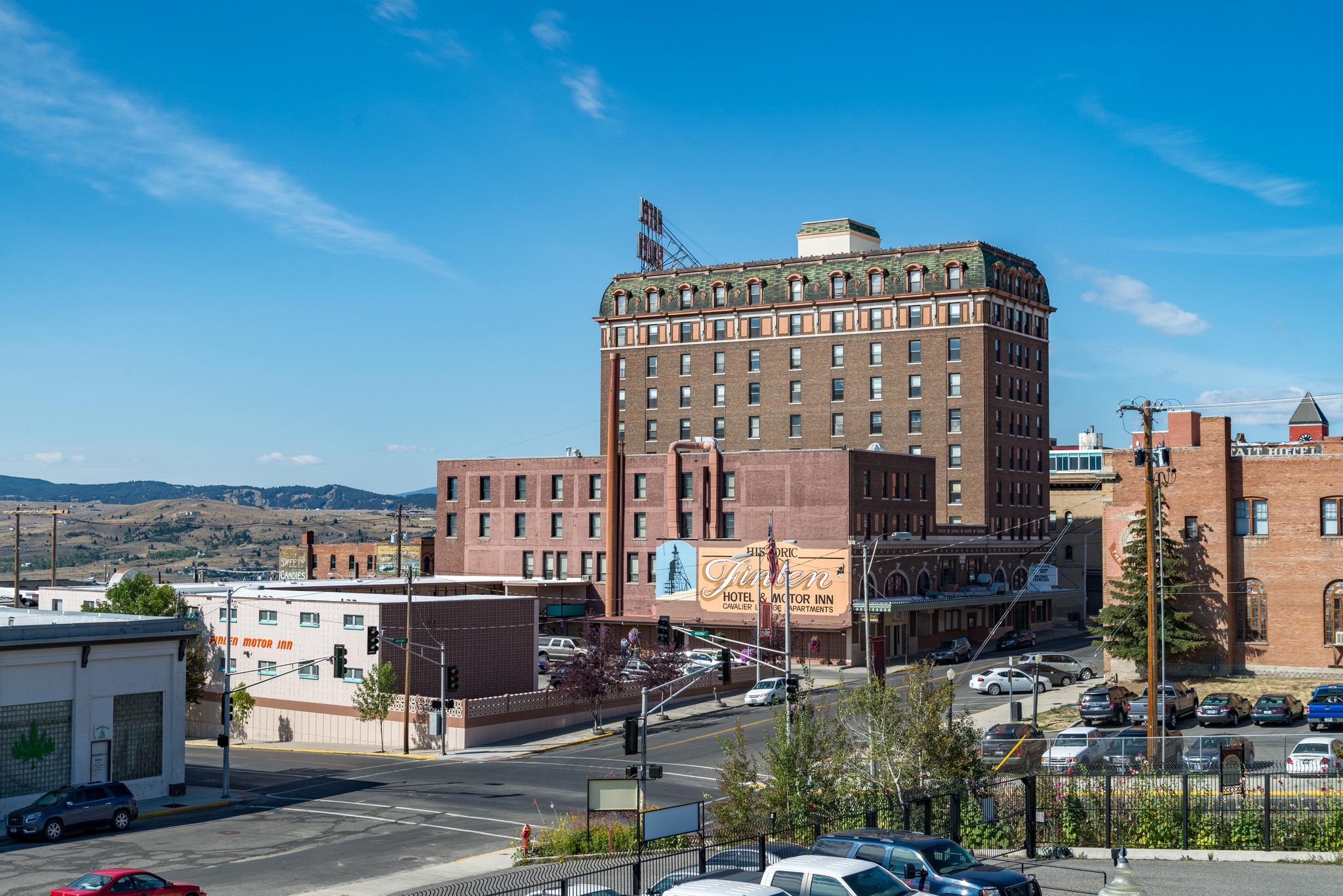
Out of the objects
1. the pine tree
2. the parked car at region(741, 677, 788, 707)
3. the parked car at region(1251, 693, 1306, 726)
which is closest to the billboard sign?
the parked car at region(741, 677, 788, 707)

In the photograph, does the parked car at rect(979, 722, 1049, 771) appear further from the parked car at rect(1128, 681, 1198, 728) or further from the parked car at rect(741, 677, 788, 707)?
the parked car at rect(741, 677, 788, 707)

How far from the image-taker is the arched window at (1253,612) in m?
Answer: 68.3

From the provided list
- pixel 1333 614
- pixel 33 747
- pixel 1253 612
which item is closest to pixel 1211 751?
pixel 1333 614

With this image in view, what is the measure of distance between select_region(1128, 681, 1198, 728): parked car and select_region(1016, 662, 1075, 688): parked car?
12162mm

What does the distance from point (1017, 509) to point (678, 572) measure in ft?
120

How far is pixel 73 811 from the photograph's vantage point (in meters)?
41.2

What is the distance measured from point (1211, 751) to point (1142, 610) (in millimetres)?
28129

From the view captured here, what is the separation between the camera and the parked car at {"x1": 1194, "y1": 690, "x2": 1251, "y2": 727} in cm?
5647

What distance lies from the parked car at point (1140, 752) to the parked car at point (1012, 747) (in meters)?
2.72

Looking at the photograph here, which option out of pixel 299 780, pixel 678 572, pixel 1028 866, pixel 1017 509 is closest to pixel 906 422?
pixel 1017 509

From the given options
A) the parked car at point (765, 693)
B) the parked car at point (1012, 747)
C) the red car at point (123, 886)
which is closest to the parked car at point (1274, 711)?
the parked car at point (1012, 747)

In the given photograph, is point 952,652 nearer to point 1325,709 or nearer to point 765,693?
point 765,693

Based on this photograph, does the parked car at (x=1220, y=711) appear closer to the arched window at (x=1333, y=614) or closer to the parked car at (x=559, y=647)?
the arched window at (x=1333, y=614)

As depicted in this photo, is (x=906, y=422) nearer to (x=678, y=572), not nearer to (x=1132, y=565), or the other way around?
(x=678, y=572)
